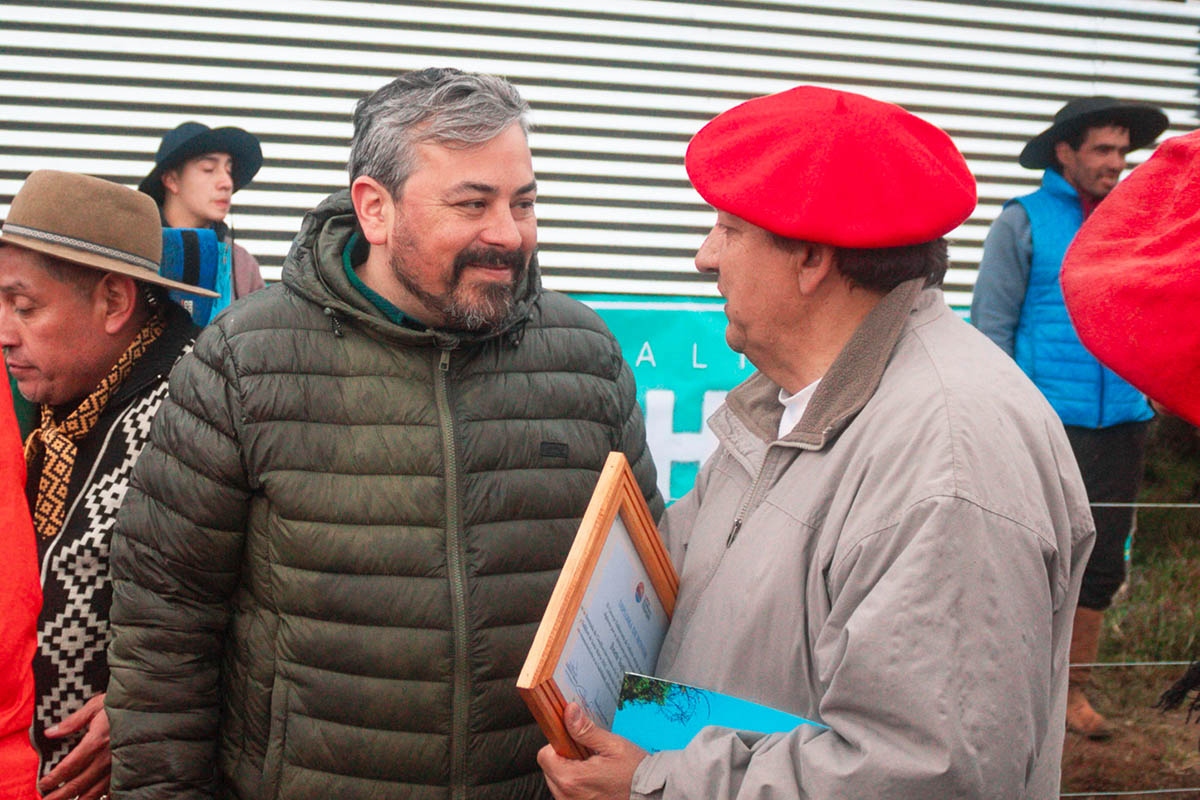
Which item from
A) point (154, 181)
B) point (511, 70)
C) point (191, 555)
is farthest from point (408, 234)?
point (511, 70)

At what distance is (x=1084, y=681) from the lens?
14.4 ft

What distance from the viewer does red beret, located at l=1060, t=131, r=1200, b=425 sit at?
1263 mm

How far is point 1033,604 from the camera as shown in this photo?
1.32 metres

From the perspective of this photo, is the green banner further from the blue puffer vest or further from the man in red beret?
the man in red beret

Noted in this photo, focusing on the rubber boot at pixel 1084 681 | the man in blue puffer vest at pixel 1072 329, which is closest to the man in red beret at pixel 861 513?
the rubber boot at pixel 1084 681

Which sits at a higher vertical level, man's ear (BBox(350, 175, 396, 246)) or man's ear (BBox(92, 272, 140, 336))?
man's ear (BBox(350, 175, 396, 246))

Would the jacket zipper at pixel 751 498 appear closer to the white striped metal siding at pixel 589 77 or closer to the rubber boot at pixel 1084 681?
the rubber boot at pixel 1084 681

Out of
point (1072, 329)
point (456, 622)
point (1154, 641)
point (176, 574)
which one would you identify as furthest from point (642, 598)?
point (1154, 641)

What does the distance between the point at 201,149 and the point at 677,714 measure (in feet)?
12.5

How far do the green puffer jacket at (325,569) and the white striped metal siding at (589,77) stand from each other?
3.03m

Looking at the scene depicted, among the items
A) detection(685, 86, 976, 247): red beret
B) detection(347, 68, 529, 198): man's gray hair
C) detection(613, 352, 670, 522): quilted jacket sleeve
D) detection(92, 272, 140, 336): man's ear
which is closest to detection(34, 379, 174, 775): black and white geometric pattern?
detection(92, 272, 140, 336): man's ear

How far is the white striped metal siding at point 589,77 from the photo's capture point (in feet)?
15.5

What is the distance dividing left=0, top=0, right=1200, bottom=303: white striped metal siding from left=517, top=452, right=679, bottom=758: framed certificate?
361 centimetres

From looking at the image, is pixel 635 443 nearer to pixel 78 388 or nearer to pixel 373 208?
pixel 373 208
